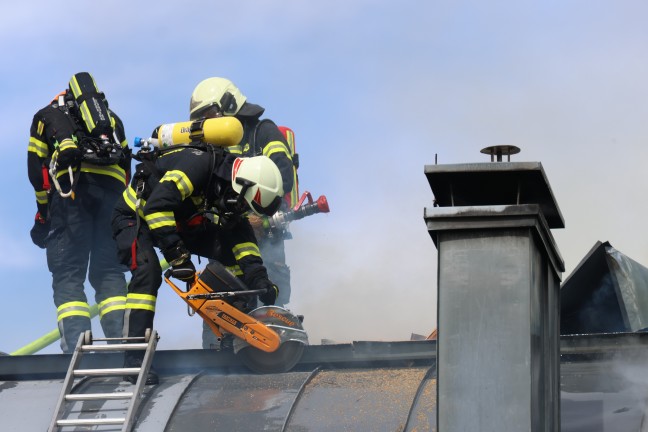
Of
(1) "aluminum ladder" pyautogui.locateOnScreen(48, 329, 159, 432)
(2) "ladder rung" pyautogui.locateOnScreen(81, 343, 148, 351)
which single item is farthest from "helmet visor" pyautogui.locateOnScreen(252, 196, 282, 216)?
(2) "ladder rung" pyautogui.locateOnScreen(81, 343, 148, 351)

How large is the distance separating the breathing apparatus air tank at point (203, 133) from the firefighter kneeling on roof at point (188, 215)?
0.01m

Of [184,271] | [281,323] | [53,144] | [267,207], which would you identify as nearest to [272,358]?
[281,323]

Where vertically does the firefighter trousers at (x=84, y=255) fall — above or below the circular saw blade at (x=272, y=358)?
above

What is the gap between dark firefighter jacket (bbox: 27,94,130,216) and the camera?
26.3 feet

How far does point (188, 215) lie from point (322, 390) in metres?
1.44

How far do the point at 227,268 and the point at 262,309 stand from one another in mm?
552

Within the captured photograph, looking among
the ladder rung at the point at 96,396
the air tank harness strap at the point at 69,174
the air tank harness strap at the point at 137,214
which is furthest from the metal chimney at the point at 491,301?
the air tank harness strap at the point at 69,174

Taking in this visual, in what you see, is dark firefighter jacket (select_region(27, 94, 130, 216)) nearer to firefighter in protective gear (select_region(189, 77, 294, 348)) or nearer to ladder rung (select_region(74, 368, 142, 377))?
firefighter in protective gear (select_region(189, 77, 294, 348))

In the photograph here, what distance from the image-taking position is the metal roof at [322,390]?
6047 millimetres

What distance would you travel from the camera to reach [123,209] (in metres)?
7.25

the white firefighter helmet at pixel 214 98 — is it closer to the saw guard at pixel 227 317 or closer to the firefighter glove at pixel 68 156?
the firefighter glove at pixel 68 156

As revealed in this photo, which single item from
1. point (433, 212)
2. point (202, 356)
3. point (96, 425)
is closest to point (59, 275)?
point (202, 356)

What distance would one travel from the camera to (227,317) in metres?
6.93

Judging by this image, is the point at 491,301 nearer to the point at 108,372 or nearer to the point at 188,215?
the point at 108,372
